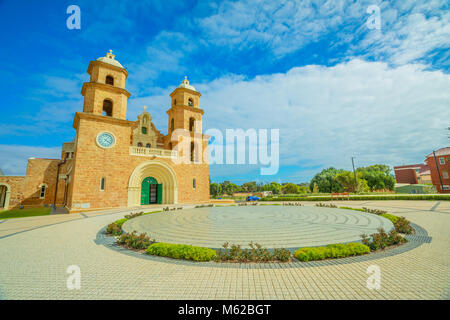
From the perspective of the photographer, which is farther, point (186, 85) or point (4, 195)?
point (186, 85)

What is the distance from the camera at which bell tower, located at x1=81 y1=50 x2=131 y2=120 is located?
19473 millimetres

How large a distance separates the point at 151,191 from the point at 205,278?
73.8 ft

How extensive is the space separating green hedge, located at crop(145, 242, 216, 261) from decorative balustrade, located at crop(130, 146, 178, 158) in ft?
58.0

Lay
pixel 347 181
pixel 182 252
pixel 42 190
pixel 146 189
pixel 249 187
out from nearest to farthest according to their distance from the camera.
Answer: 1. pixel 182 252
2. pixel 146 189
3. pixel 42 190
4. pixel 347 181
5. pixel 249 187

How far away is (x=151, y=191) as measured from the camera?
24.9m

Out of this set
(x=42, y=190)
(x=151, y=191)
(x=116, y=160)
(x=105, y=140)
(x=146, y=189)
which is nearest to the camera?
(x=105, y=140)

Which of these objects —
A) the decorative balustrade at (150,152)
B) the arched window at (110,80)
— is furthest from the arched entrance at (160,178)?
the arched window at (110,80)

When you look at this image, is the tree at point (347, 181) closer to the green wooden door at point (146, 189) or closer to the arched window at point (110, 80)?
the green wooden door at point (146, 189)
